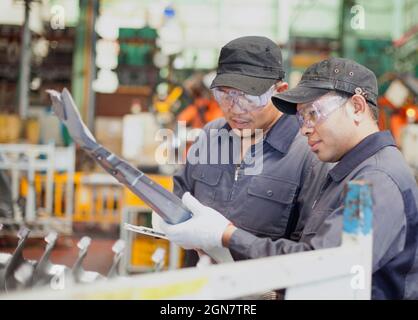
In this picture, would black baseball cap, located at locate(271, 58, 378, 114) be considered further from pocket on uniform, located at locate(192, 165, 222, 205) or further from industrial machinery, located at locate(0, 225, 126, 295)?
industrial machinery, located at locate(0, 225, 126, 295)

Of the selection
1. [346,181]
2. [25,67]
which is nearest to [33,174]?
[25,67]

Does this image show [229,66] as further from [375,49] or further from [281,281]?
[375,49]

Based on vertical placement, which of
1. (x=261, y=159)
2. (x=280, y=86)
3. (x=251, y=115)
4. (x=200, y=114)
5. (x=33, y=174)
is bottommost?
(x=33, y=174)

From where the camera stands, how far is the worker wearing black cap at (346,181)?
4.43ft

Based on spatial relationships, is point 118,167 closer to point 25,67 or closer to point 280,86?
point 280,86

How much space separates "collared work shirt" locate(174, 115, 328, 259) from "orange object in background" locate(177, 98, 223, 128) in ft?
16.2

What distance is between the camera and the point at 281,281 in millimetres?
1077

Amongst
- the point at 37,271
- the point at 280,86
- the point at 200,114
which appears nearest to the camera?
the point at 37,271

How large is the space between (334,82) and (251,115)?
53 cm

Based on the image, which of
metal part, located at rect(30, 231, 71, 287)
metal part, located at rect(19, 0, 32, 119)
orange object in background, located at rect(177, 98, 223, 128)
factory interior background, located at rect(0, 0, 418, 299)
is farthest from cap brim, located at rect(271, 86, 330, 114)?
metal part, located at rect(19, 0, 32, 119)

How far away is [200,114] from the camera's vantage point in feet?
23.3

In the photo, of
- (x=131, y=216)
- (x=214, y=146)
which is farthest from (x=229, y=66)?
(x=131, y=216)

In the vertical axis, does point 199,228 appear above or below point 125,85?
above
